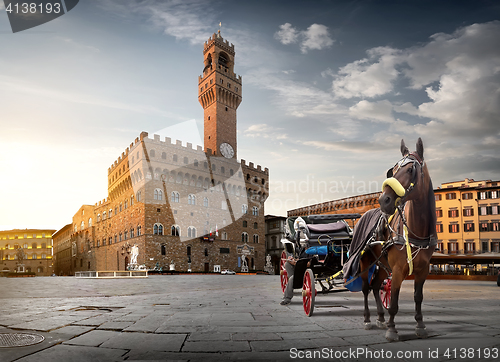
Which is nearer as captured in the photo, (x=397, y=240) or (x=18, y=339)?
(x=18, y=339)

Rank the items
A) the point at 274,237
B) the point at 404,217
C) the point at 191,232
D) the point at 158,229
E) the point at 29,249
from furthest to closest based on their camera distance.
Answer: the point at 29,249 < the point at 274,237 < the point at 191,232 < the point at 158,229 < the point at 404,217

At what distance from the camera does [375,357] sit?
11.6 ft

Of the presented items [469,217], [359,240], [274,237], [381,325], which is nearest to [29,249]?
[274,237]

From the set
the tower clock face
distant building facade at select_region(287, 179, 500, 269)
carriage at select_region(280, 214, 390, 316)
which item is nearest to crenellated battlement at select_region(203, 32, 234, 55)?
the tower clock face

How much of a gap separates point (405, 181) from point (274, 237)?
5803 centimetres

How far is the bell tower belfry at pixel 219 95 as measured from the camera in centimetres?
5012

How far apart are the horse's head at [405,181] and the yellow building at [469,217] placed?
40.6m

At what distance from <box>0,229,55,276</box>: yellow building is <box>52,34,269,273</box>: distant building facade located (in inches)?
1465

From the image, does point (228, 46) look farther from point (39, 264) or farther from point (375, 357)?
point (39, 264)

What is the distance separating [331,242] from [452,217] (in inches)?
1680

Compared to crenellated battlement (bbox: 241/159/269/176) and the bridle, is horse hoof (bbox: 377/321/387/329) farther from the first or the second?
crenellated battlement (bbox: 241/159/269/176)

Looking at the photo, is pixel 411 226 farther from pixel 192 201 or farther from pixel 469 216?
pixel 469 216

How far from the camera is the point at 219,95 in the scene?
166 ft

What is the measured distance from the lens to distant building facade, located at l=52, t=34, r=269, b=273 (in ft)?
136
